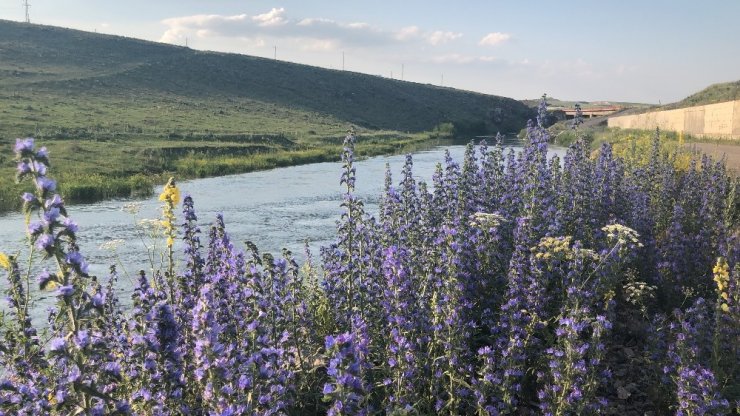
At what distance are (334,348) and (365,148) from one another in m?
45.0

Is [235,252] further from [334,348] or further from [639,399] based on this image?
[639,399]

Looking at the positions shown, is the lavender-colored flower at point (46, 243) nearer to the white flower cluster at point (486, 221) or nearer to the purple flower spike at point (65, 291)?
the purple flower spike at point (65, 291)

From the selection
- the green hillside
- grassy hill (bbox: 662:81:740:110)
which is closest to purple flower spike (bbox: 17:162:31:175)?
the green hillside

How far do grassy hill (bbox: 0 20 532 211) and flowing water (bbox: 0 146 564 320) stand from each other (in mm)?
3067

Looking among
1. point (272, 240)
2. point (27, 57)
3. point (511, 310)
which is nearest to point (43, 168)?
point (511, 310)

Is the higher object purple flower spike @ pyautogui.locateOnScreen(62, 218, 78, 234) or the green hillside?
the green hillside

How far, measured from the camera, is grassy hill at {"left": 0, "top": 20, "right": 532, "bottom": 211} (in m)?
29.2

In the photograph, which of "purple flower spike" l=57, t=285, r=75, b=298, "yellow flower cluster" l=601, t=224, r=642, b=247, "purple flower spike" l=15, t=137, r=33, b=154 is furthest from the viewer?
"yellow flower cluster" l=601, t=224, r=642, b=247

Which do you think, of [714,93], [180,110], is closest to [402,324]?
[180,110]

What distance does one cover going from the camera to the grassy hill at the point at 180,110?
1149 inches

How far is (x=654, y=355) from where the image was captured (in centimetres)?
543

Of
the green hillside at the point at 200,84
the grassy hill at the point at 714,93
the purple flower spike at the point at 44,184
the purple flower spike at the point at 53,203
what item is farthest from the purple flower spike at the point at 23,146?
the grassy hill at the point at 714,93

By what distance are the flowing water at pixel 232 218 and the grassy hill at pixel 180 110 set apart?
307 centimetres

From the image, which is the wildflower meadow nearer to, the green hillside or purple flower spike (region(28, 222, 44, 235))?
purple flower spike (region(28, 222, 44, 235))
